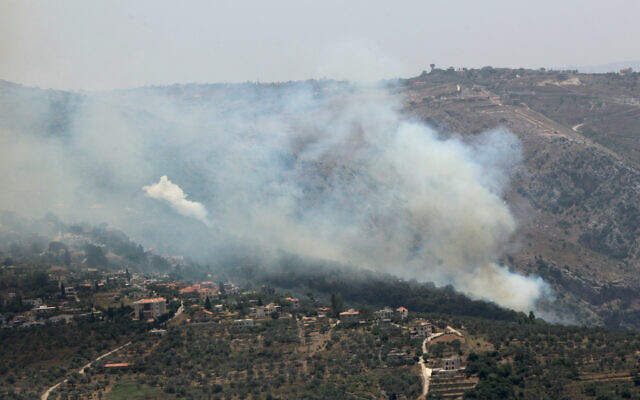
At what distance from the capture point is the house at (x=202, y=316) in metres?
96.5

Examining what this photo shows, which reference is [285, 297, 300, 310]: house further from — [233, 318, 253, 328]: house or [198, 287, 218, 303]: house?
[198, 287, 218, 303]: house

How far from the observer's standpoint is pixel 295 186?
155500 millimetres

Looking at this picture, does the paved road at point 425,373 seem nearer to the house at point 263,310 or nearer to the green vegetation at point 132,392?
the house at point 263,310

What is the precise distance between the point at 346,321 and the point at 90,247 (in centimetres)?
4462

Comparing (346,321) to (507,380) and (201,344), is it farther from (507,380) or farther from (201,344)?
(507,380)

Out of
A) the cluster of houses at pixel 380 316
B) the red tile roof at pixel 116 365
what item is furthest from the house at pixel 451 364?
the red tile roof at pixel 116 365

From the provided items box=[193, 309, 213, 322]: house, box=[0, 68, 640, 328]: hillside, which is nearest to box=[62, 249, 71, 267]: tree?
box=[0, 68, 640, 328]: hillside

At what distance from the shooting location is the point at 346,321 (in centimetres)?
9719

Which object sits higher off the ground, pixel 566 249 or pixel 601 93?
pixel 601 93

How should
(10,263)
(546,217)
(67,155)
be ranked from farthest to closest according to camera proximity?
(67,155)
(546,217)
(10,263)

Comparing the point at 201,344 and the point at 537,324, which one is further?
the point at 537,324

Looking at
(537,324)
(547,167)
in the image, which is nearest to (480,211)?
(547,167)

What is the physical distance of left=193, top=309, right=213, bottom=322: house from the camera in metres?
96.5

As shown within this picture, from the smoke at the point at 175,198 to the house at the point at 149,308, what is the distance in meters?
48.1
